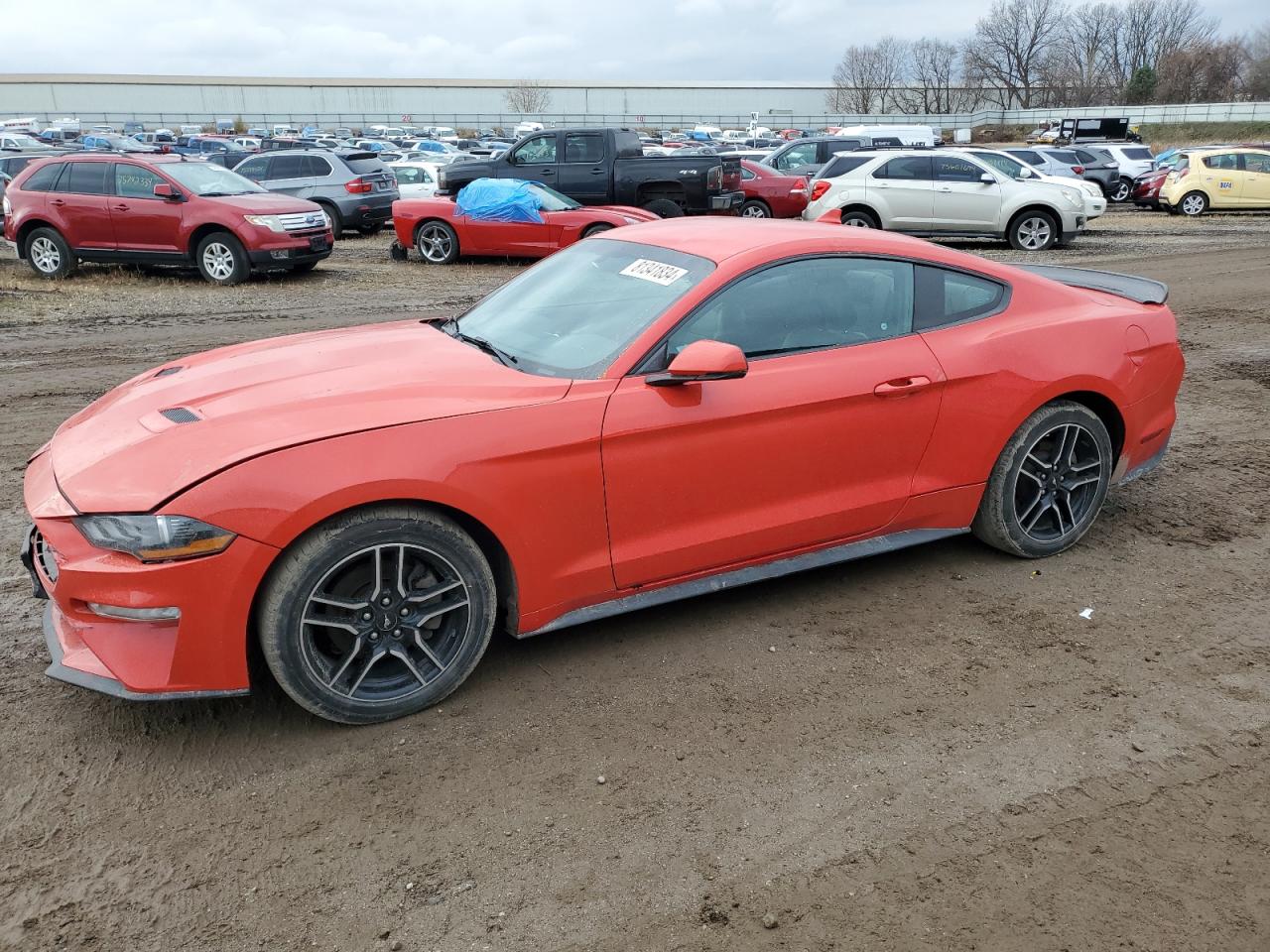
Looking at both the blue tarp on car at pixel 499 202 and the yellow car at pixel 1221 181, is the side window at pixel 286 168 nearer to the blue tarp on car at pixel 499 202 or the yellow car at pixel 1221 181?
the blue tarp on car at pixel 499 202

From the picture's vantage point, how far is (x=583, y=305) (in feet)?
13.7

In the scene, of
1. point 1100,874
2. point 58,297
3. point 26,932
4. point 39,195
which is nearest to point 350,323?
point 58,297

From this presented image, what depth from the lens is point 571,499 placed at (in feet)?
11.7

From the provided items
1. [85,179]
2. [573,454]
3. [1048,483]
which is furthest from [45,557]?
[85,179]

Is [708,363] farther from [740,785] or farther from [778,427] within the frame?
[740,785]

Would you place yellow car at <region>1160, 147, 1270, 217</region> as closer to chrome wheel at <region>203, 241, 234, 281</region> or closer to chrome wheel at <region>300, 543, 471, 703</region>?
chrome wheel at <region>203, 241, 234, 281</region>

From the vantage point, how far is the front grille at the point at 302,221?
45.0 ft

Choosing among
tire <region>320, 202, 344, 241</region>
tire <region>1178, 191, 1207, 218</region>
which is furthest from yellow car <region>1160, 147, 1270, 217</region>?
tire <region>320, 202, 344, 241</region>

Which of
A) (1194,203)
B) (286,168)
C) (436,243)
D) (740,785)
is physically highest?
(286,168)

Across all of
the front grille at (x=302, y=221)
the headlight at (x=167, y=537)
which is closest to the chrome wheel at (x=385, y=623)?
the headlight at (x=167, y=537)

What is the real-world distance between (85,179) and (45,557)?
1225 cm

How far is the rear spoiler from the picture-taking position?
504 cm

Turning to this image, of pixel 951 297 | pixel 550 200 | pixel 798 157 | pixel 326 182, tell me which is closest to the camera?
pixel 951 297

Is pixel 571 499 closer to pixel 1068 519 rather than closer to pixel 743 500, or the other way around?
pixel 743 500
